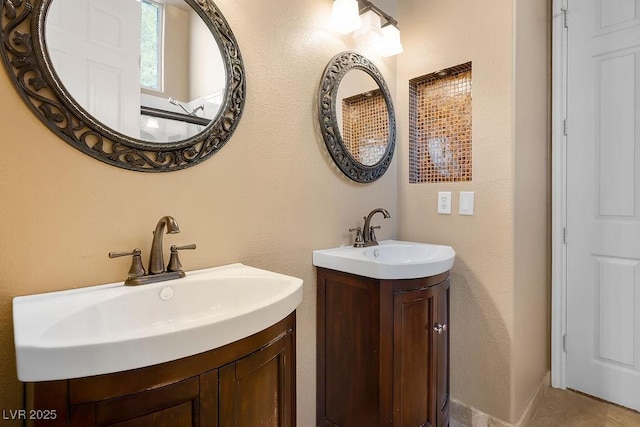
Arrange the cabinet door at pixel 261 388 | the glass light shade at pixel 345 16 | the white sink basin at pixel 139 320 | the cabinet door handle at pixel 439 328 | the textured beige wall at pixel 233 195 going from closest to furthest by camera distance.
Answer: the white sink basin at pixel 139 320
the cabinet door at pixel 261 388
the textured beige wall at pixel 233 195
the cabinet door handle at pixel 439 328
the glass light shade at pixel 345 16

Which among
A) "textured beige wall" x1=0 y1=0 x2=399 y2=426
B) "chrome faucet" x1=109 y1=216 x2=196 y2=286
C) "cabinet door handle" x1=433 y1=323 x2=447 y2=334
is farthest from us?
"cabinet door handle" x1=433 y1=323 x2=447 y2=334

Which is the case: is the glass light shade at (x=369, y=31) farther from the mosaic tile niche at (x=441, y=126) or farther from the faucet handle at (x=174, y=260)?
the faucet handle at (x=174, y=260)

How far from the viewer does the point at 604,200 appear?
1.85m

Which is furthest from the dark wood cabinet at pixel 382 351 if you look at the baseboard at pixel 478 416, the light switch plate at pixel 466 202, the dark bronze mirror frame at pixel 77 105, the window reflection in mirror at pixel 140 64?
the window reflection in mirror at pixel 140 64

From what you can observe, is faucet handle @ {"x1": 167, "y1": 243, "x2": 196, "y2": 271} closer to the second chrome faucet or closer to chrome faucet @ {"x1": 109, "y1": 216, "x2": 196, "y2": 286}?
chrome faucet @ {"x1": 109, "y1": 216, "x2": 196, "y2": 286}

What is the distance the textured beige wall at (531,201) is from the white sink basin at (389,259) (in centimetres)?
46

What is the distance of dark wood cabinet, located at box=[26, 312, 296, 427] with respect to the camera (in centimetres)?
58

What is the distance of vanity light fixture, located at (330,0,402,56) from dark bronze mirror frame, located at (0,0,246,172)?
2.01 ft

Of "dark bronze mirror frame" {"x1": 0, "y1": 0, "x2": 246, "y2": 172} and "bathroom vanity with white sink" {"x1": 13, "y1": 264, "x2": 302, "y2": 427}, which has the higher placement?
"dark bronze mirror frame" {"x1": 0, "y1": 0, "x2": 246, "y2": 172}

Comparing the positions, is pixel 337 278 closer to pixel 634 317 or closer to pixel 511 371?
pixel 511 371

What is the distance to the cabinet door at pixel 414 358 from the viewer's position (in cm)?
130

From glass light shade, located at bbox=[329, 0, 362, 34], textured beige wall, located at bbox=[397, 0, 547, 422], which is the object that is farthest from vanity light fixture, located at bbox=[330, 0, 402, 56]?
textured beige wall, located at bbox=[397, 0, 547, 422]

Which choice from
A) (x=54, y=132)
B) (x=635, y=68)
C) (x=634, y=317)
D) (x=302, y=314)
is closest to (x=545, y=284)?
(x=634, y=317)

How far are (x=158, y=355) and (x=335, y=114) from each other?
1.34 meters
